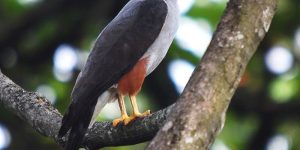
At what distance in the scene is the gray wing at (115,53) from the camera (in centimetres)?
611

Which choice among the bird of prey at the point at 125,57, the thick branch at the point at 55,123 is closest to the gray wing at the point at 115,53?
the bird of prey at the point at 125,57

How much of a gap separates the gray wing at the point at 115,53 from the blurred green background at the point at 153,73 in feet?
5.30

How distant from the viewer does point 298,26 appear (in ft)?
30.8

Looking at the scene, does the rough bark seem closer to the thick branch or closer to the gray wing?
the thick branch

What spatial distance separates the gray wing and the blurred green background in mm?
1615

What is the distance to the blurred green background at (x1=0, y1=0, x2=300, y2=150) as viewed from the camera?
28.6 feet

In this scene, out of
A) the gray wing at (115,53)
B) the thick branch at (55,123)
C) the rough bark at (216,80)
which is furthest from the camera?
the gray wing at (115,53)

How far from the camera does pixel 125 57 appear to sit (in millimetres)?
6773

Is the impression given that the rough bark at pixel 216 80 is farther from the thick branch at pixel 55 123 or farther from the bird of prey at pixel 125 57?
the bird of prey at pixel 125 57

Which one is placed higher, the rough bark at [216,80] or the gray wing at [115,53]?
the rough bark at [216,80]

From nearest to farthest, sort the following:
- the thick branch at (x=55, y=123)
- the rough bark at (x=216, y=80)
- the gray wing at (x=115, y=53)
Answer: the rough bark at (x=216, y=80) → the thick branch at (x=55, y=123) → the gray wing at (x=115, y=53)

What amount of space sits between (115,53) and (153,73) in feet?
7.07

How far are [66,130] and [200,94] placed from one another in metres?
1.80

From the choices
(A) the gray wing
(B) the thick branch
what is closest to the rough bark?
(B) the thick branch
